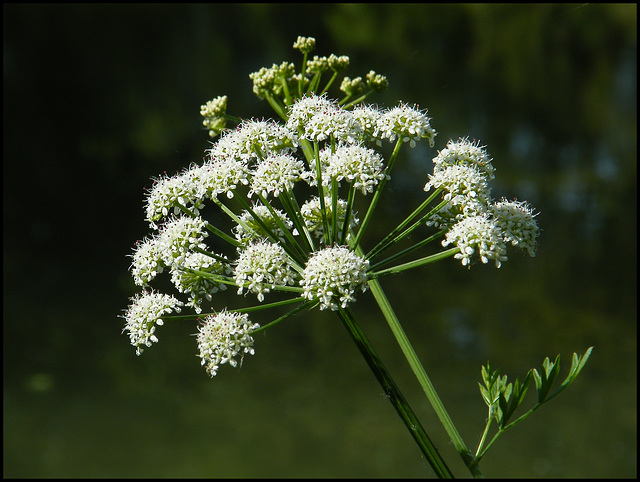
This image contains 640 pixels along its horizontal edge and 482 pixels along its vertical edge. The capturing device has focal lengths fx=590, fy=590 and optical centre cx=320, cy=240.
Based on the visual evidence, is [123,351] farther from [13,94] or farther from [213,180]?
[213,180]

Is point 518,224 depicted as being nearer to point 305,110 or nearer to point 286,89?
point 305,110

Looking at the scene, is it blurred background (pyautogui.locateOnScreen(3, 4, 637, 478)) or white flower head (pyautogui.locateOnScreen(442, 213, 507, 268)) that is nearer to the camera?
white flower head (pyautogui.locateOnScreen(442, 213, 507, 268))

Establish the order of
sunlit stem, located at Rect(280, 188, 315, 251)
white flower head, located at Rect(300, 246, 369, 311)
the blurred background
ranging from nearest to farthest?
white flower head, located at Rect(300, 246, 369, 311)
sunlit stem, located at Rect(280, 188, 315, 251)
the blurred background

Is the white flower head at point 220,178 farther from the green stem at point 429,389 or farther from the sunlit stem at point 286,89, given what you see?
the sunlit stem at point 286,89

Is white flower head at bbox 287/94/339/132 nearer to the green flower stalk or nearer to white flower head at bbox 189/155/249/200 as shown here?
the green flower stalk

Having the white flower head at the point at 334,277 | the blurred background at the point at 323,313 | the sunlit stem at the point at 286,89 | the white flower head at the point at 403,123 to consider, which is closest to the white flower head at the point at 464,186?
the white flower head at the point at 403,123

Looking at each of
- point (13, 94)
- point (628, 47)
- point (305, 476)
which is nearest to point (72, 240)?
point (13, 94)

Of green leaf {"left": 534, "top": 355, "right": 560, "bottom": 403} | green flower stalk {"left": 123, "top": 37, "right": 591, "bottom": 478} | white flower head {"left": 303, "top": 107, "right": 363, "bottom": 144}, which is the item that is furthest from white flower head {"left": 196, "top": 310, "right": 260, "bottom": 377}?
green leaf {"left": 534, "top": 355, "right": 560, "bottom": 403}
